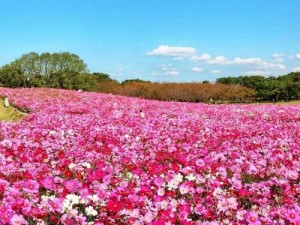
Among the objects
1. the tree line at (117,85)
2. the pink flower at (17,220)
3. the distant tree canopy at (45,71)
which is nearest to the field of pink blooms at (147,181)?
the pink flower at (17,220)

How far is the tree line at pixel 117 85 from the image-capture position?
5916cm

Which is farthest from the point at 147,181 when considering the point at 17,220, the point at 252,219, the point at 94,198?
the point at 17,220

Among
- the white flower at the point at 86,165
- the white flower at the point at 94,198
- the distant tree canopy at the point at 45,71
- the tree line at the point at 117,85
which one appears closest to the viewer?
the white flower at the point at 94,198

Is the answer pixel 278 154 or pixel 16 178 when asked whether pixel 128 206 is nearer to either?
pixel 16 178

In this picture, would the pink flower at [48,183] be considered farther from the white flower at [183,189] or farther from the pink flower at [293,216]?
the pink flower at [293,216]

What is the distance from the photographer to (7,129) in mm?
11898

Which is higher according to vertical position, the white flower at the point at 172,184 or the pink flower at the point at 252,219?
the white flower at the point at 172,184

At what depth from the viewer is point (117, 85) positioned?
63.4m

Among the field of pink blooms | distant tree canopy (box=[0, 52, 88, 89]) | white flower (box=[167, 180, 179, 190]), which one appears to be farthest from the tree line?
white flower (box=[167, 180, 179, 190])

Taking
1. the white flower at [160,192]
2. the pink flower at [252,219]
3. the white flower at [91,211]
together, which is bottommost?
the pink flower at [252,219]

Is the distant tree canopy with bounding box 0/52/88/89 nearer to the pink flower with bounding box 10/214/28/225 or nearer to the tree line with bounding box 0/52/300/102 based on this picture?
the tree line with bounding box 0/52/300/102

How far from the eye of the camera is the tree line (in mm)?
59156

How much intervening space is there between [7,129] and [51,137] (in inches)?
105

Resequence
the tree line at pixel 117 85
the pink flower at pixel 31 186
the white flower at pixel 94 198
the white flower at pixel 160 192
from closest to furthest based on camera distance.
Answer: the white flower at pixel 94 198 < the pink flower at pixel 31 186 < the white flower at pixel 160 192 < the tree line at pixel 117 85
